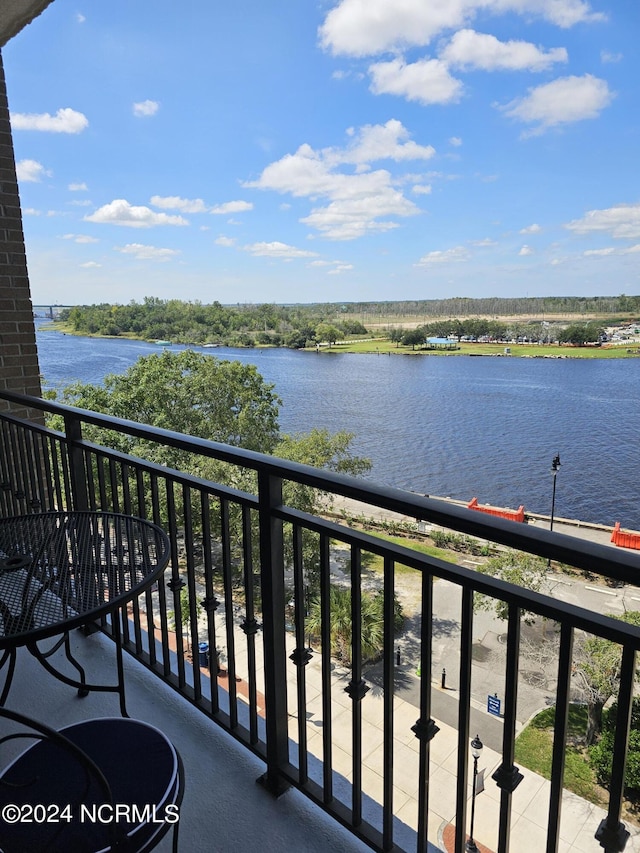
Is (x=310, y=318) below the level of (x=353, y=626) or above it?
above

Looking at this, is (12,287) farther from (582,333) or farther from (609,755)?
(582,333)

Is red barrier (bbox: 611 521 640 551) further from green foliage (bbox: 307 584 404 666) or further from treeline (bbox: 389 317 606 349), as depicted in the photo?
treeline (bbox: 389 317 606 349)

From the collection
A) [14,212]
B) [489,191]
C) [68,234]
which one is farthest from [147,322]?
[489,191]

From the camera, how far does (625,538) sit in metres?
26.4

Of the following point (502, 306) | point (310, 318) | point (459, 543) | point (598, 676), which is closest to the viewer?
point (598, 676)

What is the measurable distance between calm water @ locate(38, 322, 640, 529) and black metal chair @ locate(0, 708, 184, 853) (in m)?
27.0

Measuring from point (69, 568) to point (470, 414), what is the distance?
47050mm

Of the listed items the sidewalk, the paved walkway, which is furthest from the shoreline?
the sidewalk

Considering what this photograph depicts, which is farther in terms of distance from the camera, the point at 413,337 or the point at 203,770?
the point at 413,337

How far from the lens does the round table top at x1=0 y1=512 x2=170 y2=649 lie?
1.09m

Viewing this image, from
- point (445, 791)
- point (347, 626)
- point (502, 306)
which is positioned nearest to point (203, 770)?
point (445, 791)

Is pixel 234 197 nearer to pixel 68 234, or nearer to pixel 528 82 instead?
pixel 68 234

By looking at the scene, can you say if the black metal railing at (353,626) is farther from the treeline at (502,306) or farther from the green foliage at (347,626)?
the treeline at (502,306)

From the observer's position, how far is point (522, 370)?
59.2 meters
